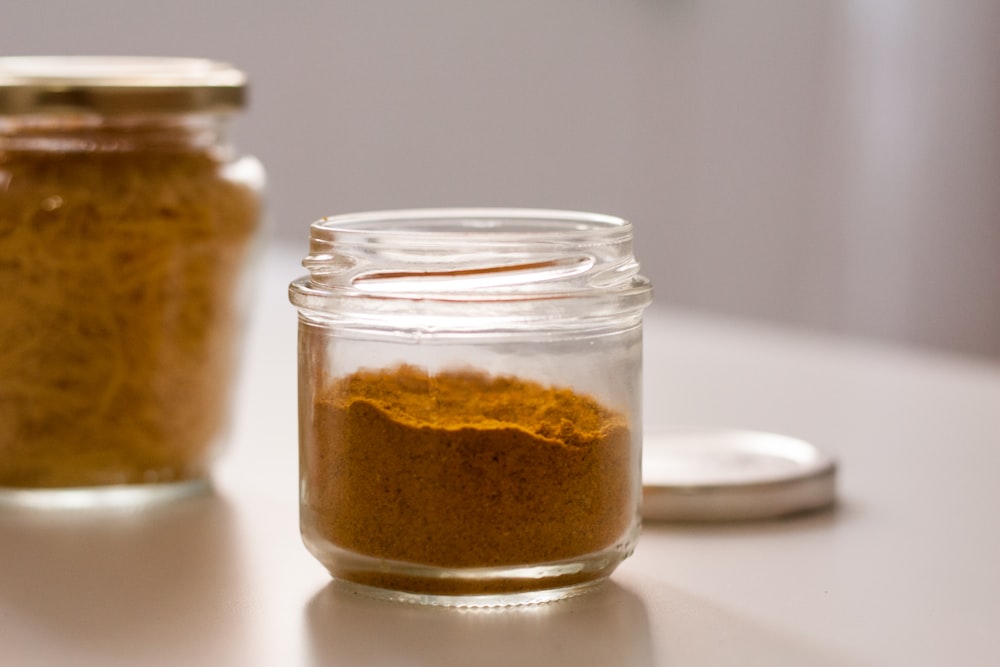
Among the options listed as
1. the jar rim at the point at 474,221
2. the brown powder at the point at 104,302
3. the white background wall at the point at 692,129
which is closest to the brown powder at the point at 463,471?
the jar rim at the point at 474,221

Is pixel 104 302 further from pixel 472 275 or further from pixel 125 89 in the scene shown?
pixel 472 275

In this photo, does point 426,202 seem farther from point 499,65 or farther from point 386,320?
point 386,320

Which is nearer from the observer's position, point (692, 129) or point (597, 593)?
point (597, 593)

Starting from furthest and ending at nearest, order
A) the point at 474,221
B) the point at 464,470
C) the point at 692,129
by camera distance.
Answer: the point at 692,129
the point at 474,221
the point at 464,470

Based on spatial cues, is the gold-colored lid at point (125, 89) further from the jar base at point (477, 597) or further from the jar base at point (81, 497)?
the jar base at point (477, 597)

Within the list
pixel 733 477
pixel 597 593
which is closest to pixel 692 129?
pixel 733 477

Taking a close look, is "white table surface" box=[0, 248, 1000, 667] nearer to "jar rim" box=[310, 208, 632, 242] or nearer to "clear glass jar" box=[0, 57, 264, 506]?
"clear glass jar" box=[0, 57, 264, 506]

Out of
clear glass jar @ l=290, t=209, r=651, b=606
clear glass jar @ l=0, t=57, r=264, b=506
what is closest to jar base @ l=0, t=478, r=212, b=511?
clear glass jar @ l=0, t=57, r=264, b=506
